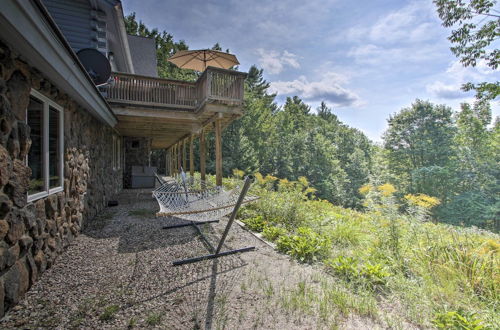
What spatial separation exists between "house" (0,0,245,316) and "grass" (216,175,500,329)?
231 centimetres

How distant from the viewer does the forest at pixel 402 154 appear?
20375mm

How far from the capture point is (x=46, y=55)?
207 centimetres

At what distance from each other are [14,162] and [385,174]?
27528mm

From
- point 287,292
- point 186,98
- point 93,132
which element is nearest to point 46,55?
point 287,292

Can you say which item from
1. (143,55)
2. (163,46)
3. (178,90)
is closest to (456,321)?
(178,90)

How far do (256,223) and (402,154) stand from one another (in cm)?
2523

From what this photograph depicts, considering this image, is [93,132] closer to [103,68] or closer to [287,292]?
[103,68]

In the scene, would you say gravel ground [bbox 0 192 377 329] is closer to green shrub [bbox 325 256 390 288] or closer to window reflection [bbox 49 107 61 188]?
green shrub [bbox 325 256 390 288]

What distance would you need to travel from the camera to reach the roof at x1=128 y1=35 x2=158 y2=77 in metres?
12.5

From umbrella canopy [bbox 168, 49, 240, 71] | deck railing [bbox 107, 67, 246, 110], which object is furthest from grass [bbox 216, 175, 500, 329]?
umbrella canopy [bbox 168, 49, 240, 71]

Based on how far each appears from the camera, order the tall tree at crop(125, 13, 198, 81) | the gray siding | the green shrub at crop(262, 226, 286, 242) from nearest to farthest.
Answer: the green shrub at crop(262, 226, 286, 242)
the gray siding
the tall tree at crop(125, 13, 198, 81)

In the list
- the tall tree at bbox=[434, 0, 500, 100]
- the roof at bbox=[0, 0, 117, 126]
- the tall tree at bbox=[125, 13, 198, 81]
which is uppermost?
the tall tree at bbox=[125, 13, 198, 81]

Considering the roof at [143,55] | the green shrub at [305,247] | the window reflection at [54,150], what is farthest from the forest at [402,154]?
the window reflection at [54,150]

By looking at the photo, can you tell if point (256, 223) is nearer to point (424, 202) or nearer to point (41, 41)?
point (424, 202)
